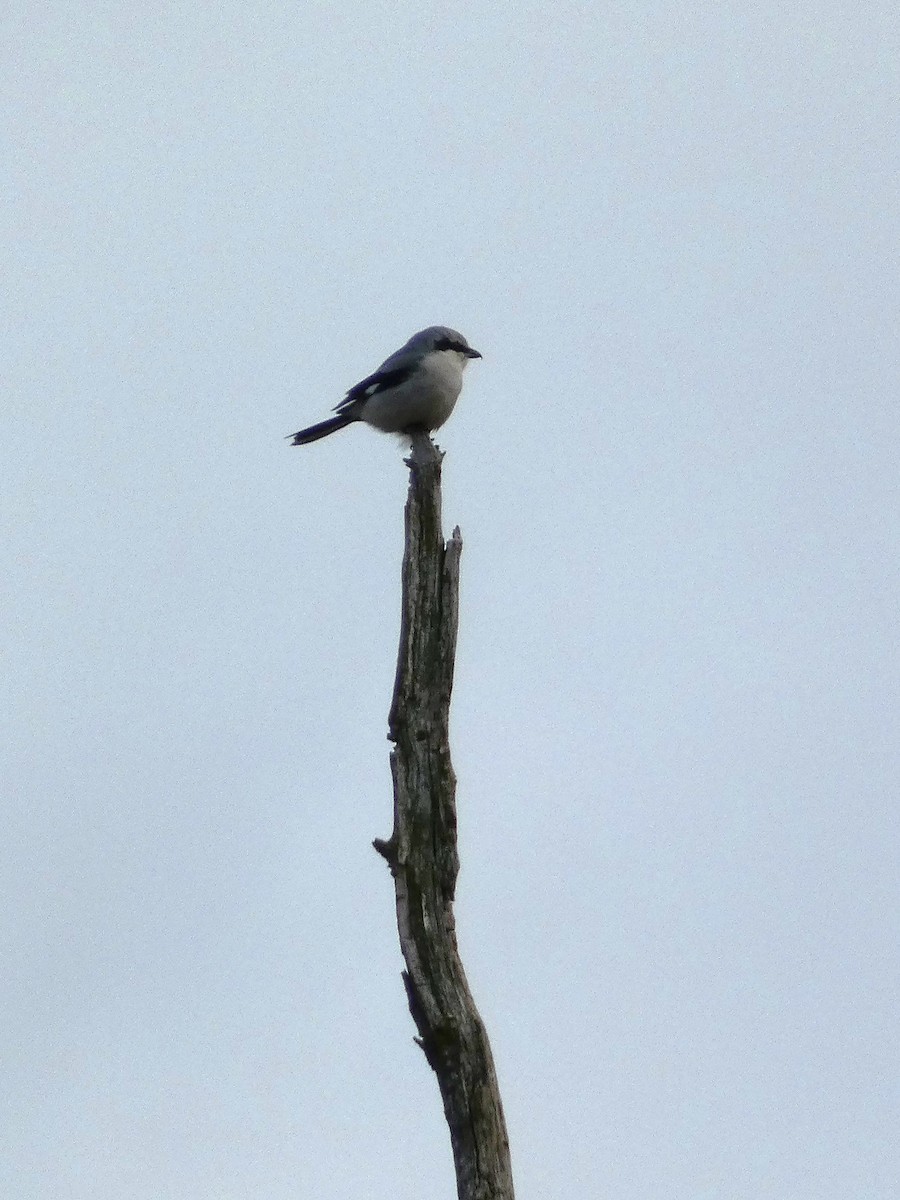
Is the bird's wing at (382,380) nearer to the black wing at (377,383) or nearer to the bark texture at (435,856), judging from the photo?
the black wing at (377,383)

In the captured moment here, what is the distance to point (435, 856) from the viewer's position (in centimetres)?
781

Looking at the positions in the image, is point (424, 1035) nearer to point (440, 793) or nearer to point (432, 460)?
point (440, 793)

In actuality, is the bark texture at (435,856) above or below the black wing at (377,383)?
below

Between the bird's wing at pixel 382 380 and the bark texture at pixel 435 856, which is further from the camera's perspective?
the bird's wing at pixel 382 380

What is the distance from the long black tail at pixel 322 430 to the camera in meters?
12.9

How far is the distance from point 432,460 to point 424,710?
1.63m

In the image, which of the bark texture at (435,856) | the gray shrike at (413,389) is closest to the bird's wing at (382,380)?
the gray shrike at (413,389)

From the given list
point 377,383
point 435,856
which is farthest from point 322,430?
point 435,856

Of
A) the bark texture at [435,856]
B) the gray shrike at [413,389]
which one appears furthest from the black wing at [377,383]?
the bark texture at [435,856]

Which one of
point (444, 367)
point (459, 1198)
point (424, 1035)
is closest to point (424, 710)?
point (424, 1035)

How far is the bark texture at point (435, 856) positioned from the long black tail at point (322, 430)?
4.39 metres

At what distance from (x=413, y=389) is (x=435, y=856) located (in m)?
5.11

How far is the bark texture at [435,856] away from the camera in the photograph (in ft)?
24.2

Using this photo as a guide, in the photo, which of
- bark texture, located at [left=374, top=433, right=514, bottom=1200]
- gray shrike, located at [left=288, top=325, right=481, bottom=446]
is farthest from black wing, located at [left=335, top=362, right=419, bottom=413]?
bark texture, located at [left=374, top=433, right=514, bottom=1200]
